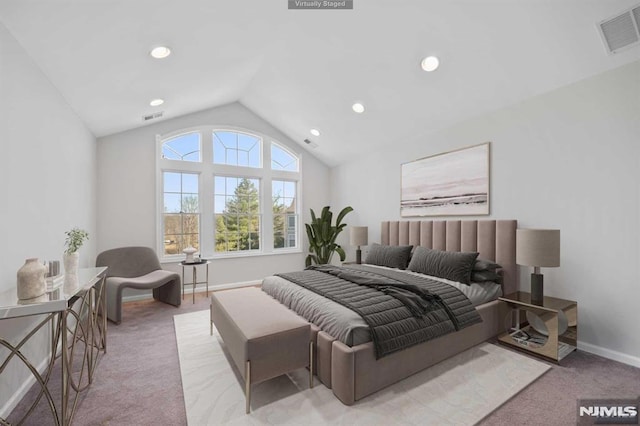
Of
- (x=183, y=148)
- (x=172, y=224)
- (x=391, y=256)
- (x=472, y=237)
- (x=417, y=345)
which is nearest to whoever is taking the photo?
(x=417, y=345)

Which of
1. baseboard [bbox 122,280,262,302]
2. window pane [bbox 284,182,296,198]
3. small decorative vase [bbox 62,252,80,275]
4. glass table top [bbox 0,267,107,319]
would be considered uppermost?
window pane [bbox 284,182,296,198]

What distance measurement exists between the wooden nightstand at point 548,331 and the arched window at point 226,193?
397 centimetres

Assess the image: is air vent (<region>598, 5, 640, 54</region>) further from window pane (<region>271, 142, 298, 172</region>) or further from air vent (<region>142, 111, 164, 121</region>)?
air vent (<region>142, 111, 164, 121</region>)

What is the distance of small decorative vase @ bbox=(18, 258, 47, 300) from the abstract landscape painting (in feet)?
12.9

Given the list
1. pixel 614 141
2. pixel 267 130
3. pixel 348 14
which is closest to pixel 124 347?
pixel 348 14

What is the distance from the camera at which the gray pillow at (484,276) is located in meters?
2.92

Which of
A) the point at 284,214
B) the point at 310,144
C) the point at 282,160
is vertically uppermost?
the point at 310,144

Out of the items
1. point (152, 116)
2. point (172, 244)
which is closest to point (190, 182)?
point (172, 244)

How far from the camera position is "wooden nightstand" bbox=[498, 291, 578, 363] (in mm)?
2361

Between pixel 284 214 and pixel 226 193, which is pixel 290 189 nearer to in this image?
pixel 284 214

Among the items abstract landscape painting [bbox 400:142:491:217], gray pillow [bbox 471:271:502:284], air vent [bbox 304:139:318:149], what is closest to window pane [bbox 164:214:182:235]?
air vent [bbox 304:139:318:149]

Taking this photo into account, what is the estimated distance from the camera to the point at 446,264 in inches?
122

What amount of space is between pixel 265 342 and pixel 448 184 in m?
3.05

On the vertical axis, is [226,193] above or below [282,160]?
below
